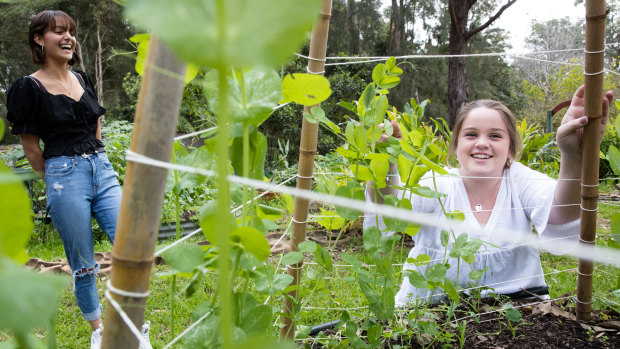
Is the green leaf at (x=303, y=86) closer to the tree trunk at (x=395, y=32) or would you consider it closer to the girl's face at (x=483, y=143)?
the girl's face at (x=483, y=143)

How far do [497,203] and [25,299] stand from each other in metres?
1.79

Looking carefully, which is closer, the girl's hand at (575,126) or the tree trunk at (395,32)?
the girl's hand at (575,126)

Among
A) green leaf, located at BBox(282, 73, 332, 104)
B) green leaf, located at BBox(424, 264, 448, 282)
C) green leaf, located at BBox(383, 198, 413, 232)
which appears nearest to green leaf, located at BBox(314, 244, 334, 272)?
green leaf, located at BBox(383, 198, 413, 232)

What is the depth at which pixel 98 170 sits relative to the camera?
2.13 metres

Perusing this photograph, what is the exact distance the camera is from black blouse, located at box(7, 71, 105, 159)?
1996 mm

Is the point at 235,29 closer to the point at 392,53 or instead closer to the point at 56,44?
the point at 56,44

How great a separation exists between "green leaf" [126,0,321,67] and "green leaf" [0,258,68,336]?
0.11 m

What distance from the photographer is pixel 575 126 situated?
1.28 metres

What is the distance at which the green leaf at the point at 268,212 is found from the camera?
70 cm

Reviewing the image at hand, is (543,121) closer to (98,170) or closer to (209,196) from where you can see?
(209,196)

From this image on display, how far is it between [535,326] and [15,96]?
2.27 metres

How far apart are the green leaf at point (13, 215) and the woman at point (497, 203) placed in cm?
126

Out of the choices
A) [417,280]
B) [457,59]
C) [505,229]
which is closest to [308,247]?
[417,280]

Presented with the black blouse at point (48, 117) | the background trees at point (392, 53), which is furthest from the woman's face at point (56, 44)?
the background trees at point (392, 53)
